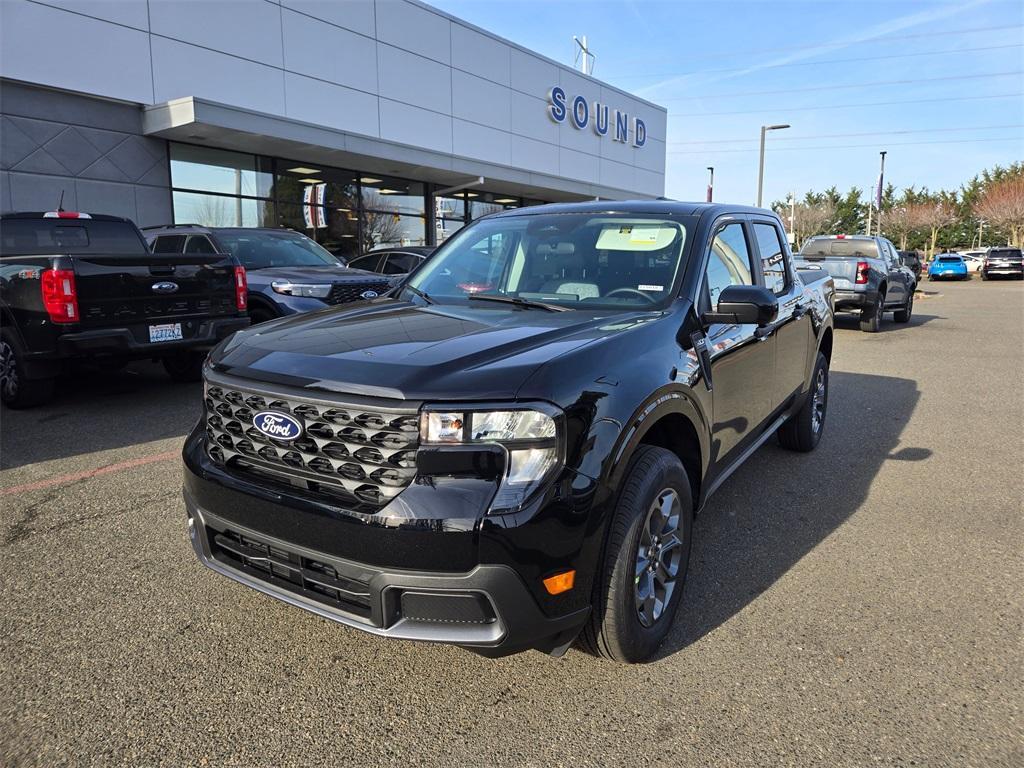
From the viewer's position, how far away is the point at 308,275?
855cm

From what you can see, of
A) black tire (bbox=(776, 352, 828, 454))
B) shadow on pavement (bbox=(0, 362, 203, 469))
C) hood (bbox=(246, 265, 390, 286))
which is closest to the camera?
black tire (bbox=(776, 352, 828, 454))

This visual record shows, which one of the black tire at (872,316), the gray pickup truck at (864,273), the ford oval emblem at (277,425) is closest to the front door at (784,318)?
the ford oval emblem at (277,425)

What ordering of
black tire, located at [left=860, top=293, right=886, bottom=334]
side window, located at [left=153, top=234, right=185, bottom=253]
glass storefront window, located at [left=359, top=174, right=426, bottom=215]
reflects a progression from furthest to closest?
glass storefront window, located at [left=359, top=174, right=426, bottom=215]
black tire, located at [left=860, top=293, right=886, bottom=334]
side window, located at [left=153, top=234, right=185, bottom=253]

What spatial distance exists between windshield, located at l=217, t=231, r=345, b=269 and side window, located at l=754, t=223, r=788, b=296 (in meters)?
6.31

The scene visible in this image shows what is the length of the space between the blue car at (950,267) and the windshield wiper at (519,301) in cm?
4379

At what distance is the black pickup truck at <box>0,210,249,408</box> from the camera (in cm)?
602

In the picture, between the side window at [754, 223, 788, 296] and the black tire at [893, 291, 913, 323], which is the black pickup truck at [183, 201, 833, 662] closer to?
the side window at [754, 223, 788, 296]

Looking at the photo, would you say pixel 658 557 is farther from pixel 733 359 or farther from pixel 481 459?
pixel 733 359

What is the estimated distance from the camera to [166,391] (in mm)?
7648

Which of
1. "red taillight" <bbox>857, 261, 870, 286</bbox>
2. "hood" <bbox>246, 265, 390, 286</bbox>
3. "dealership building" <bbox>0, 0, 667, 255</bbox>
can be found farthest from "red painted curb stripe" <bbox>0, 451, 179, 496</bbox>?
"red taillight" <bbox>857, 261, 870, 286</bbox>

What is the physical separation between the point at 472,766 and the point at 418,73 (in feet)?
63.2

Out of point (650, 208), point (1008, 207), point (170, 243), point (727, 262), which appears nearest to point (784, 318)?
point (727, 262)

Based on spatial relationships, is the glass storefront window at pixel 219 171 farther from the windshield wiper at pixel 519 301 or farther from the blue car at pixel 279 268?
the windshield wiper at pixel 519 301

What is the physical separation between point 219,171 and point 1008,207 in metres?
60.5
